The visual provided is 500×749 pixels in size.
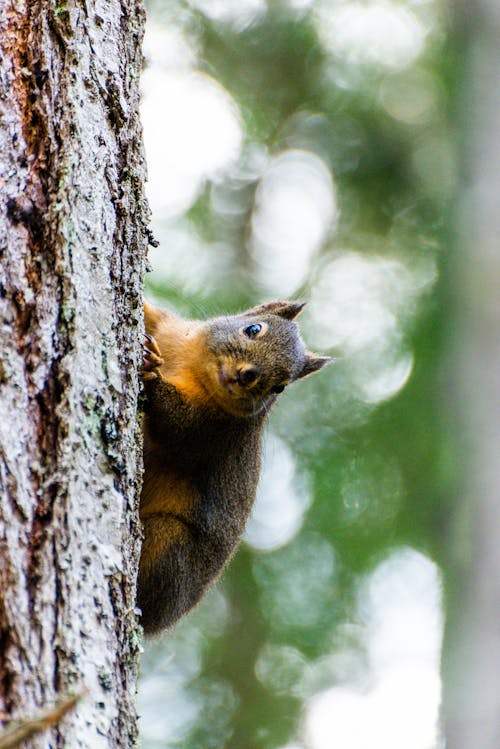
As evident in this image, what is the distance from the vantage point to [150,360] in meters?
3.23

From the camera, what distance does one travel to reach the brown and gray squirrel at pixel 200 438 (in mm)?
3512

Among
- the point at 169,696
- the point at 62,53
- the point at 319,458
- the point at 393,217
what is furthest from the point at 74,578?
the point at 393,217

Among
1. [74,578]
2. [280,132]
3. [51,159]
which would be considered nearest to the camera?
[74,578]

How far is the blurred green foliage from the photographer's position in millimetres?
6293

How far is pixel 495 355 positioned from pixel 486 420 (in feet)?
1.23

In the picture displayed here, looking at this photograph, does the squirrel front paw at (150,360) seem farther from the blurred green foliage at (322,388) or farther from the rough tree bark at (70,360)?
the blurred green foliage at (322,388)

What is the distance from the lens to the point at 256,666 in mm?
6496

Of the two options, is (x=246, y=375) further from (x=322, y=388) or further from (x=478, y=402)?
(x=322, y=388)

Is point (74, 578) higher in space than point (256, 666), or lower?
lower

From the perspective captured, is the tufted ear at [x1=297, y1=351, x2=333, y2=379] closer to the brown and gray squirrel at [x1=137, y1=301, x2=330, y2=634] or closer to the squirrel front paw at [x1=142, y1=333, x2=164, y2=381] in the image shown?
the brown and gray squirrel at [x1=137, y1=301, x2=330, y2=634]

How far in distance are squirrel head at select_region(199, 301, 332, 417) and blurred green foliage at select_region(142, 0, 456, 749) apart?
143 centimetres

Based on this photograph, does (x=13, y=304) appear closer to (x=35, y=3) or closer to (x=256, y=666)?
(x=35, y=3)

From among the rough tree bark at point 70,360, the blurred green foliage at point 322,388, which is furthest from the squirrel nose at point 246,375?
the blurred green foliage at point 322,388

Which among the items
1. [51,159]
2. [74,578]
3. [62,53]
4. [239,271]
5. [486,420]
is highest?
[239,271]
